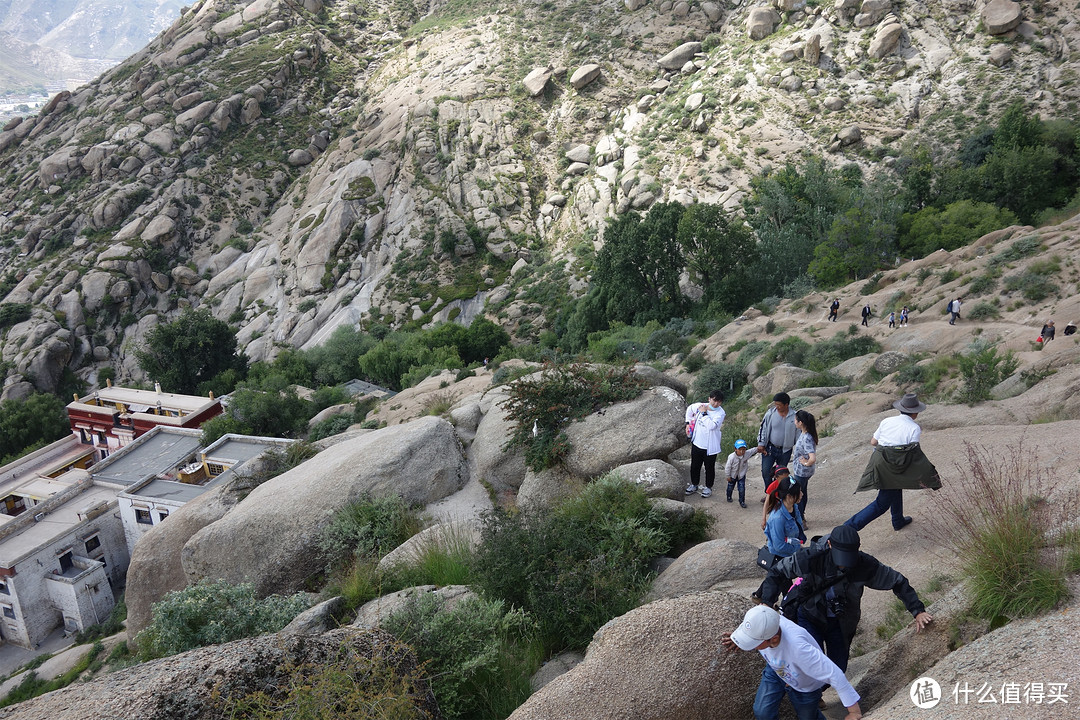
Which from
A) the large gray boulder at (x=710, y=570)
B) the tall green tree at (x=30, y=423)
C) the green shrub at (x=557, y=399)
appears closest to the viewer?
the large gray boulder at (x=710, y=570)

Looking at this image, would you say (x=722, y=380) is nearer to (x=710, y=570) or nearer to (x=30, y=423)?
(x=710, y=570)

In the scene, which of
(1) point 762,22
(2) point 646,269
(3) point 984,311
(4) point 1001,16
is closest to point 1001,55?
(4) point 1001,16

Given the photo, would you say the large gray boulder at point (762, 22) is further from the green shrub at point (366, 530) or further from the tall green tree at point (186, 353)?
the green shrub at point (366, 530)

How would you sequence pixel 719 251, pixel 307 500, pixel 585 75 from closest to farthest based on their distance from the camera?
1. pixel 307 500
2. pixel 719 251
3. pixel 585 75

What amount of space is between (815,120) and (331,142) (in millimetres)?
46337

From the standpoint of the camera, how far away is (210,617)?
25.2 ft

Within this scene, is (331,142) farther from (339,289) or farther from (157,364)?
(157,364)

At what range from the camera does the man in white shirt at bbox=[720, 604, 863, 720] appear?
4.09 meters

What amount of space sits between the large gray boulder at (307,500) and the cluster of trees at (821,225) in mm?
23644

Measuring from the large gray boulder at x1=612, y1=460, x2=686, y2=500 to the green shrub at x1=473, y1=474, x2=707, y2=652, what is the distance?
1.58 ft

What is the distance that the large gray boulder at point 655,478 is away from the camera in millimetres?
8914

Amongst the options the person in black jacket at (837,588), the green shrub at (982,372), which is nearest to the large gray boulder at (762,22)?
the green shrub at (982,372)

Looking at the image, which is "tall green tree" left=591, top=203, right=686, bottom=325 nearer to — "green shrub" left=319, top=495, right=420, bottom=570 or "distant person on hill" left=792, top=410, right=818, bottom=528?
"green shrub" left=319, top=495, right=420, bottom=570

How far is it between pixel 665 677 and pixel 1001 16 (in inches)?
1965
